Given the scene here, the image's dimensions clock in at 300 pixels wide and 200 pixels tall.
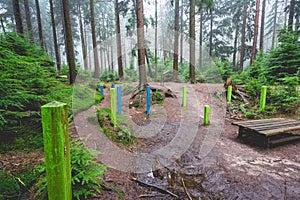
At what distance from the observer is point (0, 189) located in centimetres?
191

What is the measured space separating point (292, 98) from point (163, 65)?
1618cm

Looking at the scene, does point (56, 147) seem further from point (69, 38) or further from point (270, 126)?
point (69, 38)

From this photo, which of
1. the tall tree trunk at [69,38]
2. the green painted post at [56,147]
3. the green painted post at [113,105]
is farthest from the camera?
the tall tree trunk at [69,38]

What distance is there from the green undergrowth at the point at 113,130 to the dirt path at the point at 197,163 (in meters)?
0.21

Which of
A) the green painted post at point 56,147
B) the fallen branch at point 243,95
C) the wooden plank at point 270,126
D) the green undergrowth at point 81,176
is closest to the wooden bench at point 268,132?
the wooden plank at point 270,126

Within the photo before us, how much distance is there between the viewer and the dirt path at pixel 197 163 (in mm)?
2764

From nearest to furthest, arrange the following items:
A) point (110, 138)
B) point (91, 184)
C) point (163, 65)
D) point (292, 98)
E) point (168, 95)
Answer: point (91, 184) → point (110, 138) → point (292, 98) → point (168, 95) → point (163, 65)

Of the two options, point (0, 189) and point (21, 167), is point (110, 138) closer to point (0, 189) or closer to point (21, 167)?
point (21, 167)

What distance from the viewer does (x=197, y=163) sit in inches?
148

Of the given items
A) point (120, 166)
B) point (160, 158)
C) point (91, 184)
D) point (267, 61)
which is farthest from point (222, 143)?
point (267, 61)

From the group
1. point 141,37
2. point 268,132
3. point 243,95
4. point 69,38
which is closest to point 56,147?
point 268,132

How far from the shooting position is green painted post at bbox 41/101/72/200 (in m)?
1.31

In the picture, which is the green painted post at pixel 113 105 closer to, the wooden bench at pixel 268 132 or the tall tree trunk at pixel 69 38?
the wooden bench at pixel 268 132

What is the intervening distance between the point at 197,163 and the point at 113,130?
2.41m
